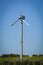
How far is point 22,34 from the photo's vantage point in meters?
56.3

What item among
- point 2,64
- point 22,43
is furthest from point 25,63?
point 22,43

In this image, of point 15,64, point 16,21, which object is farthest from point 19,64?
point 16,21

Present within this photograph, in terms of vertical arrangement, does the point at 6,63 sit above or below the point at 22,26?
below

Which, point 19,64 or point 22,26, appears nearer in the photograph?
point 19,64

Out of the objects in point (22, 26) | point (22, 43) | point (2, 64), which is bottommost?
point (2, 64)

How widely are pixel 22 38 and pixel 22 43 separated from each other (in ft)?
4.19

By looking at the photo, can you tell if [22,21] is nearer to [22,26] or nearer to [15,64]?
[22,26]

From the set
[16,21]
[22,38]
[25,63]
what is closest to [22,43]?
[22,38]

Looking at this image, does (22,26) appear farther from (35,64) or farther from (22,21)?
(35,64)

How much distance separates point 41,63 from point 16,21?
22170 mm

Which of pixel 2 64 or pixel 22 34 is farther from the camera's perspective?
pixel 22 34

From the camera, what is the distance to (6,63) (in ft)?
123

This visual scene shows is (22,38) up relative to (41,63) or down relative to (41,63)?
up

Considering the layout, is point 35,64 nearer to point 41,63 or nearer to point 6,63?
point 41,63
